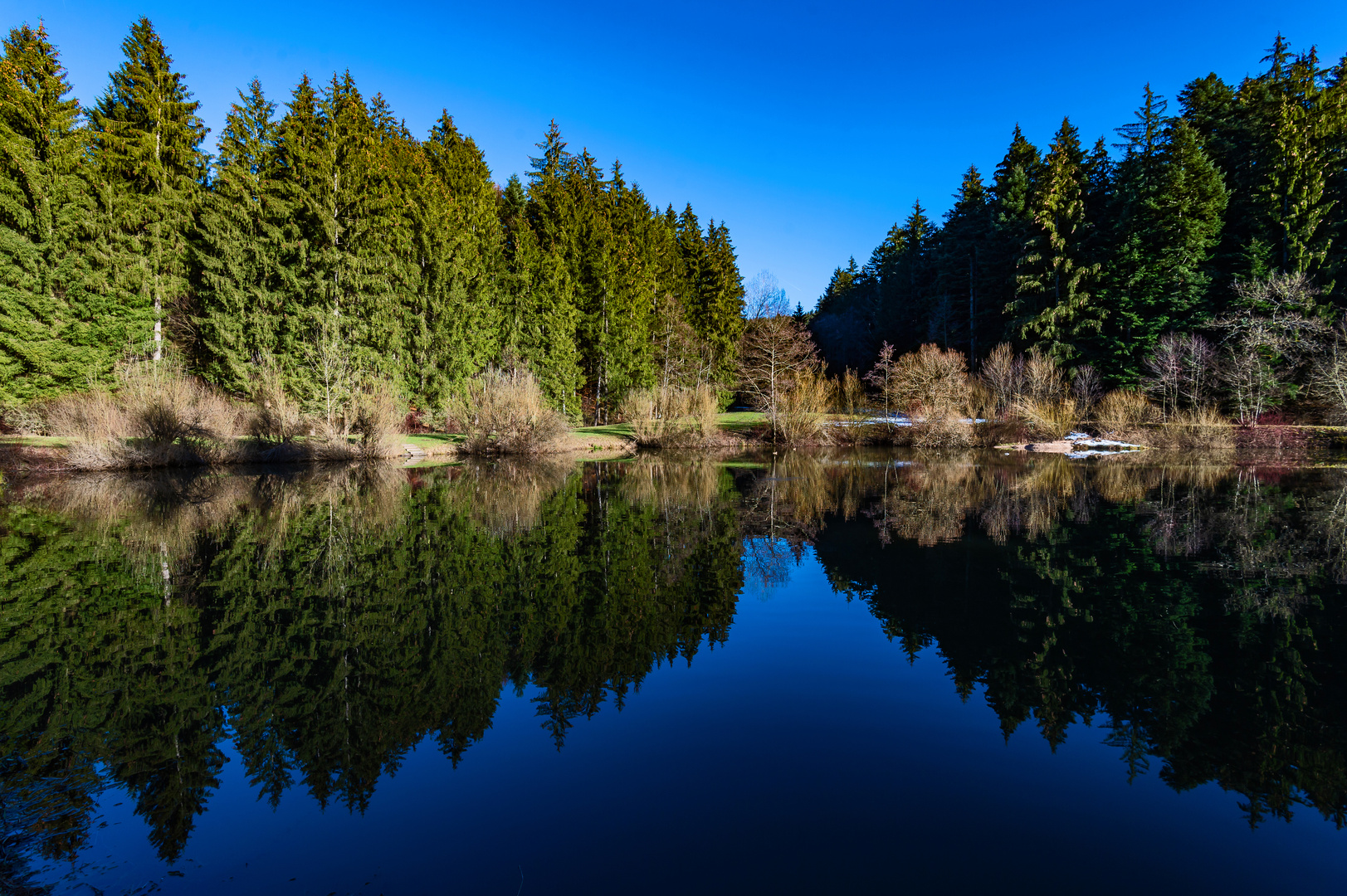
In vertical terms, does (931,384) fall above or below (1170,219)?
below

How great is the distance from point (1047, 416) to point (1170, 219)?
12.7 m

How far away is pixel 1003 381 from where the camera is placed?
32.7 m

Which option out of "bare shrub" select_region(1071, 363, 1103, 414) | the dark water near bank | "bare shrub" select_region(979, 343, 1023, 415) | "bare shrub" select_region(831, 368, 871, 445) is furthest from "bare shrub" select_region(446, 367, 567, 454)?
"bare shrub" select_region(1071, 363, 1103, 414)

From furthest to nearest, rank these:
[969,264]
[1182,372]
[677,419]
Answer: [969,264] < [1182,372] < [677,419]

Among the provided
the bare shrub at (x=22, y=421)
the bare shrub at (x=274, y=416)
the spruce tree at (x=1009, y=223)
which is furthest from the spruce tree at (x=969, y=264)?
the bare shrub at (x=22, y=421)

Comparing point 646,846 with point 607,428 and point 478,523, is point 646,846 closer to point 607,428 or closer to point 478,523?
point 478,523

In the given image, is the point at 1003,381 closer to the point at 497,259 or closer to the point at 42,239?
the point at 497,259

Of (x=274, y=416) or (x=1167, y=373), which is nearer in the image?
(x=274, y=416)

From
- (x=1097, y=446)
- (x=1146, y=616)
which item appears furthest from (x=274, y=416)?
(x=1097, y=446)

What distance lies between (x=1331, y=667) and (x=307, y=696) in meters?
7.82

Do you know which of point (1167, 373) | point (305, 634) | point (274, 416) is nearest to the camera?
point (305, 634)

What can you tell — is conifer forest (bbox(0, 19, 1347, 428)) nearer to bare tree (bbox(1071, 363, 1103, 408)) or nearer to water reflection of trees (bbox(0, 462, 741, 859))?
bare tree (bbox(1071, 363, 1103, 408))

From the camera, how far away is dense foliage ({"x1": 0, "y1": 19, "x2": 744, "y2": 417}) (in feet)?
79.5

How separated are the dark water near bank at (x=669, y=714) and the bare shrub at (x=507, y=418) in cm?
1533
